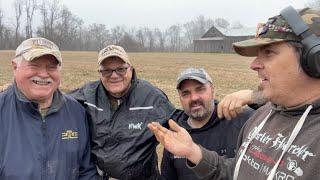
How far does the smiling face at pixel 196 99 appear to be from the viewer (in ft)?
13.1

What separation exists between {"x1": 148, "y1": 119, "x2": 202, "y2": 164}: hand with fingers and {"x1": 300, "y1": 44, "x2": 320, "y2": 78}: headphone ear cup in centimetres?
104

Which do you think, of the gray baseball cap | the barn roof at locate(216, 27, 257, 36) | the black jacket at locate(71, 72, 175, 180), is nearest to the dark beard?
the gray baseball cap

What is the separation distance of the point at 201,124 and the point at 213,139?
204 mm

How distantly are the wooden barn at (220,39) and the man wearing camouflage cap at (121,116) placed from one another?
83.3 meters

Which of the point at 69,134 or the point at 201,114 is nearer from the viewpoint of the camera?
the point at 69,134

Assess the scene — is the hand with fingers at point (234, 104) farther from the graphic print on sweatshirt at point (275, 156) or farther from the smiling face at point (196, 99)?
the graphic print on sweatshirt at point (275, 156)

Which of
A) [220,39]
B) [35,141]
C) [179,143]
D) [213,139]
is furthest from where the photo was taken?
[220,39]

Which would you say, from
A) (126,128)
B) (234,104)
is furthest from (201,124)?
(126,128)

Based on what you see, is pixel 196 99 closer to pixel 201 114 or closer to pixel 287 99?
pixel 201 114

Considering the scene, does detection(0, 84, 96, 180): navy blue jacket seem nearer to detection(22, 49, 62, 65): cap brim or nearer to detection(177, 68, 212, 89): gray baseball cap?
detection(22, 49, 62, 65): cap brim

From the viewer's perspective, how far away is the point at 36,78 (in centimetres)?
342

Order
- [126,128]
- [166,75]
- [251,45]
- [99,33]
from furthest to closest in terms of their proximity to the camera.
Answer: [99,33] < [166,75] < [126,128] < [251,45]

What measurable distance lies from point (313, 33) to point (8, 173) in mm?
2407

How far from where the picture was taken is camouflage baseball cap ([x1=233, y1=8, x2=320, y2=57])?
2340 mm
